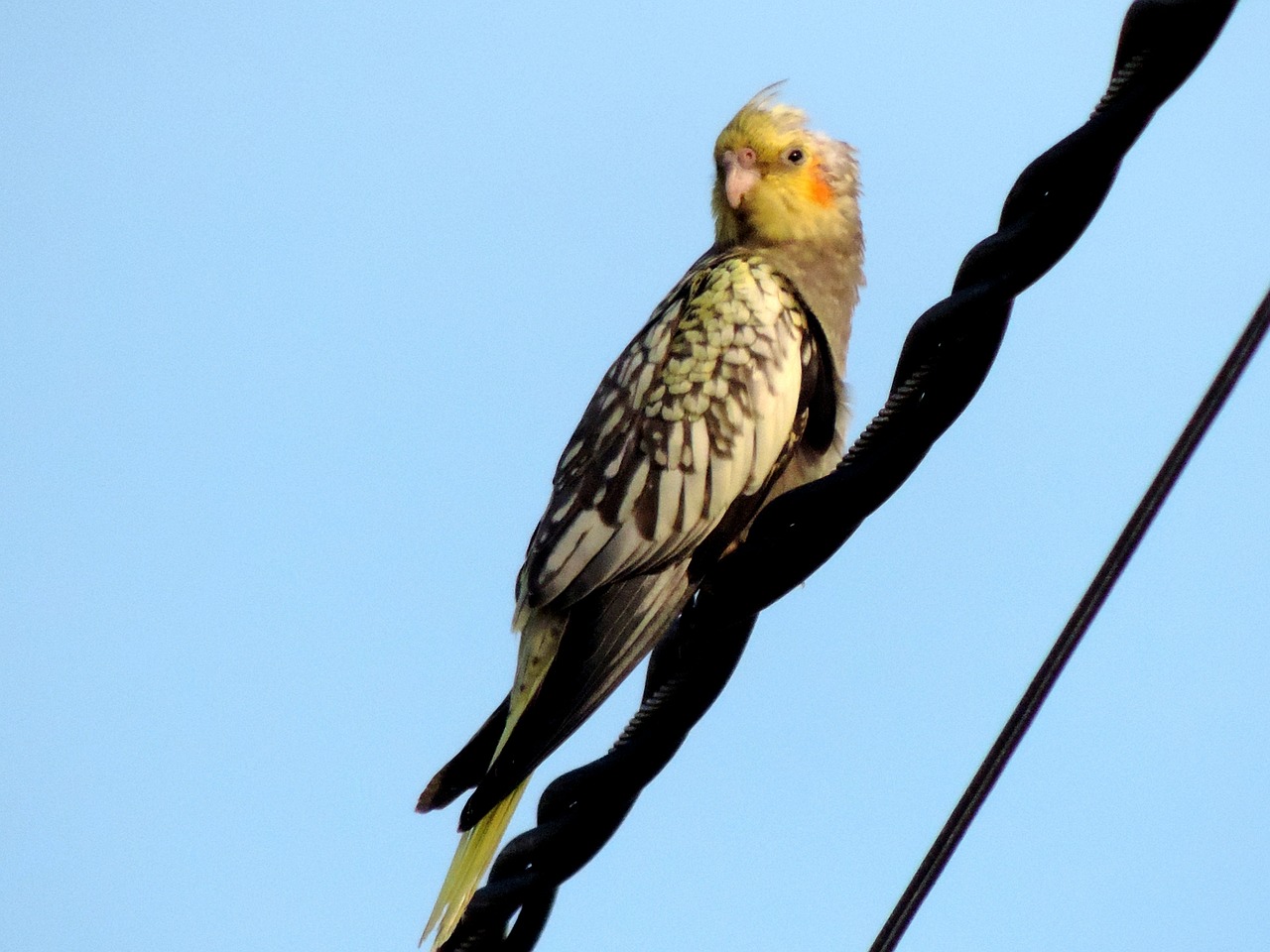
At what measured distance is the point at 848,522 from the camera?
2.70 m

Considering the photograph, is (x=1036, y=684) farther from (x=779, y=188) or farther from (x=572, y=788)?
(x=779, y=188)

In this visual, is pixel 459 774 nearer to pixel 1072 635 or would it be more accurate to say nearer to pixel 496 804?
pixel 496 804

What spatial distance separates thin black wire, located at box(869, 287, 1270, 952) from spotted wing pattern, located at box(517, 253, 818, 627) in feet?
6.65

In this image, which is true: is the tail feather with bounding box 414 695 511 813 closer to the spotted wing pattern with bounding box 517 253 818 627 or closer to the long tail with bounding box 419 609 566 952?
the long tail with bounding box 419 609 566 952

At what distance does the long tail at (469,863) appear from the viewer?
12.9ft

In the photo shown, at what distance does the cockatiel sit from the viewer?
4.02m

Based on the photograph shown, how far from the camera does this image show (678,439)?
4.65m

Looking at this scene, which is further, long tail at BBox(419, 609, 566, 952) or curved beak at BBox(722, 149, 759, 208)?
curved beak at BBox(722, 149, 759, 208)

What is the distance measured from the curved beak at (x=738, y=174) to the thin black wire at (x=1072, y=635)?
3.36 m

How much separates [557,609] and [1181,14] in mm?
2782

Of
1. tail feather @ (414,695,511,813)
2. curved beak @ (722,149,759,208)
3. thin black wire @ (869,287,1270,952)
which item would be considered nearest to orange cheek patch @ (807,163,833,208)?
curved beak @ (722,149,759,208)

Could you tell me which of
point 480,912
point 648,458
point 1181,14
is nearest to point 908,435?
point 1181,14

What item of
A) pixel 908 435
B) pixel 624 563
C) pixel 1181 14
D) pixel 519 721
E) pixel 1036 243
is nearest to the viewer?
pixel 1181 14

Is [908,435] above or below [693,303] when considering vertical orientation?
below
